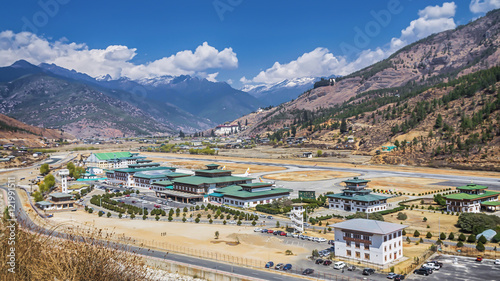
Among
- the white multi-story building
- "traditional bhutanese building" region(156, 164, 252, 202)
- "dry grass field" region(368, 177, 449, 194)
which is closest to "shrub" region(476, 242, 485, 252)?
the white multi-story building

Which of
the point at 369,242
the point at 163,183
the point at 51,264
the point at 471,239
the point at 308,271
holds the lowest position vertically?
the point at 308,271

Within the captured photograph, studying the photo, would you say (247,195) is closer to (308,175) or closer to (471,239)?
(471,239)

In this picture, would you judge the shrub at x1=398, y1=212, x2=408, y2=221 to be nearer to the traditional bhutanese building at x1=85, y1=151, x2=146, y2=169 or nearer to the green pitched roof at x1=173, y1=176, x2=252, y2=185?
the green pitched roof at x1=173, y1=176, x2=252, y2=185

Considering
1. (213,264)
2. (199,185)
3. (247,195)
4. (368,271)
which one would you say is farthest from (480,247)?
(199,185)

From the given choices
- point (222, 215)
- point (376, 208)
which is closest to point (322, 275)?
point (222, 215)

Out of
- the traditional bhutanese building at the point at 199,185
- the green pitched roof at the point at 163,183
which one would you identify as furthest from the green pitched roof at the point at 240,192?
the green pitched roof at the point at 163,183

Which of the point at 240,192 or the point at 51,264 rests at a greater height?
the point at 51,264
